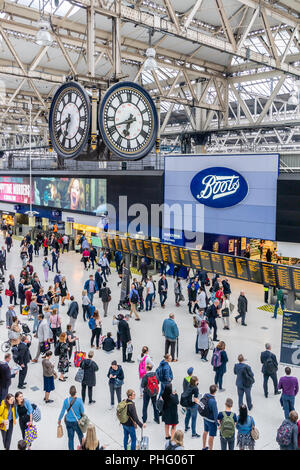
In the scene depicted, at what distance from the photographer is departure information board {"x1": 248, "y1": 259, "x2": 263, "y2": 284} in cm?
1132

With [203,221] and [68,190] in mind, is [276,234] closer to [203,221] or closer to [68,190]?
[203,221]

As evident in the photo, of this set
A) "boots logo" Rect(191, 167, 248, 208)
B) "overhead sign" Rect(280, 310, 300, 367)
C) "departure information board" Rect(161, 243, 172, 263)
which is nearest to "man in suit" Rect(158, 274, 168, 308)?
"departure information board" Rect(161, 243, 172, 263)

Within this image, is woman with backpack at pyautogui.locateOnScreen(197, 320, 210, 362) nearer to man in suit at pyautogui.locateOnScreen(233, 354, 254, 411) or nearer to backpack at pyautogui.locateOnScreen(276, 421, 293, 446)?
man in suit at pyautogui.locateOnScreen(233, 354, 254, 411)

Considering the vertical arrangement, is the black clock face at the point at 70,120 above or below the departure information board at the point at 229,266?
above

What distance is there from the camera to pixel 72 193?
64.3 feet

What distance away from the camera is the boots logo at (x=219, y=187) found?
12.8 meters

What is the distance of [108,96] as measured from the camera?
5598 mm

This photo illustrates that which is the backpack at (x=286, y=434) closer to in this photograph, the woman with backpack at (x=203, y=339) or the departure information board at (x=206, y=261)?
the woman with backpack at (x=203, y=339)

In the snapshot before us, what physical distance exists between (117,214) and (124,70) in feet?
28.1

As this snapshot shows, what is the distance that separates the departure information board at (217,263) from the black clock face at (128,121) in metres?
6.76

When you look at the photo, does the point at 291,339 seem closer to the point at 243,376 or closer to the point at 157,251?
the point at 243,376

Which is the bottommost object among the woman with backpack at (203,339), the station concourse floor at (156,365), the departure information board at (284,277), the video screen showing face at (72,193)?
the station concourse floor at (156,365)

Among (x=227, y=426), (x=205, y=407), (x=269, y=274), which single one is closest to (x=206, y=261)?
(x=269, y=274)

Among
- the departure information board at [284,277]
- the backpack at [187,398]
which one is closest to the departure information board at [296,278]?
the departure information board at [284,277]
